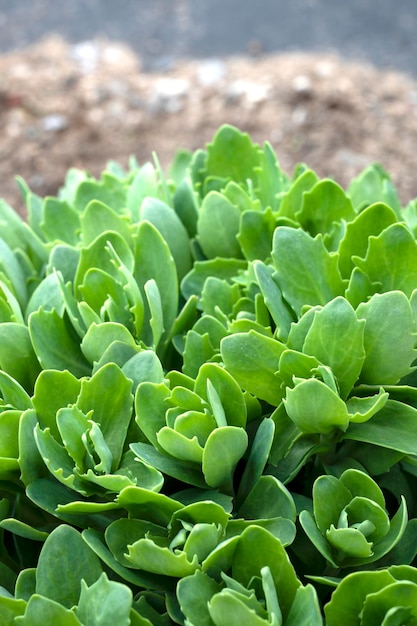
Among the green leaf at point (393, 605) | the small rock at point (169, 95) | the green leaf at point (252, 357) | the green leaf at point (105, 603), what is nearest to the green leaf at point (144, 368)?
the green leaf at point (252, 357)

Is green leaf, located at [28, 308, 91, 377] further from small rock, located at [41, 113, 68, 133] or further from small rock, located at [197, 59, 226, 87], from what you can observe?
small rock, located at [197, 59, 226, 87]

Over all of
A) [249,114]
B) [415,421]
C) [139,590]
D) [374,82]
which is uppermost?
[374,82]

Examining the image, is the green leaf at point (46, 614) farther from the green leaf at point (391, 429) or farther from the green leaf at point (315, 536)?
the green leaf at point (391, 429)

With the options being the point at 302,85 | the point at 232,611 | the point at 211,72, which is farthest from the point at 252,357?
the point at 211,72

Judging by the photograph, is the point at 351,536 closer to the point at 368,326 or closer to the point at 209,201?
the point at 368,326

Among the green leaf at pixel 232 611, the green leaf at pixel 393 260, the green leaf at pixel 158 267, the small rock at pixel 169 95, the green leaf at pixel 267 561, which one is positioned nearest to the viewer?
the green leaf at pixel 232 611

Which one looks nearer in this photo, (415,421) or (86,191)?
(415,421)

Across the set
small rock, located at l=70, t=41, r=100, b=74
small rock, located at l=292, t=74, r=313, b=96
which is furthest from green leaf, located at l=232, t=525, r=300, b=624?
small rock, located at l=70, t=41, r=100, b=74

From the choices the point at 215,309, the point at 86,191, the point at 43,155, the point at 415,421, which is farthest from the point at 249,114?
the point at 415,421
